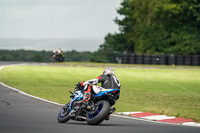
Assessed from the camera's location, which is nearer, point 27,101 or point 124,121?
point 124,121

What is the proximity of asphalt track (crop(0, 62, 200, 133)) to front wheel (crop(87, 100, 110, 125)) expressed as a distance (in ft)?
0.50

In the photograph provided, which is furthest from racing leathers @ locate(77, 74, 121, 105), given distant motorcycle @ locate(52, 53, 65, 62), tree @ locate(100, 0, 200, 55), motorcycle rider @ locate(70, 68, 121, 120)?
tree @ locate(100, 0, 200, 55)

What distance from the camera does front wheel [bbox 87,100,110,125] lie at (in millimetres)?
10062

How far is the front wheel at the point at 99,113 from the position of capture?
10.1m

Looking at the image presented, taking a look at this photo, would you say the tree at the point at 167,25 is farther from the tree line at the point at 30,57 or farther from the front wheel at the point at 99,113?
the front wheel at the point at 99,113

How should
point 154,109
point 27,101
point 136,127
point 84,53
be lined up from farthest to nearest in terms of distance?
point 84,53 → point 27,101 → point 154,109 → point 136,127

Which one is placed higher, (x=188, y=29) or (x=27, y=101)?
(x=188, y=29)

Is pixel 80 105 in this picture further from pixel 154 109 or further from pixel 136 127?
pixel 154 109

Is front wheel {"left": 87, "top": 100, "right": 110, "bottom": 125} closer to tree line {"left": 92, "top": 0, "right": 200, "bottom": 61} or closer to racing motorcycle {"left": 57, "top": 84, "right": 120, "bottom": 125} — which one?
racing motorcycle {"left": 57, "top": 84, "right": 120, "bottom": 125}

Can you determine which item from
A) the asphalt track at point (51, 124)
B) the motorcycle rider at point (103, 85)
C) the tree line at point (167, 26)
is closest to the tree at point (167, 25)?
the tree line at point (167, 26)

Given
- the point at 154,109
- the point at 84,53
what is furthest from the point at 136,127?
the point at 84,53

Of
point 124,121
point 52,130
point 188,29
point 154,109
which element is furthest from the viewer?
point 188,29

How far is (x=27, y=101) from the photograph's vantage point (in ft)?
54.2

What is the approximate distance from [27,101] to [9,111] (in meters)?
3.12
